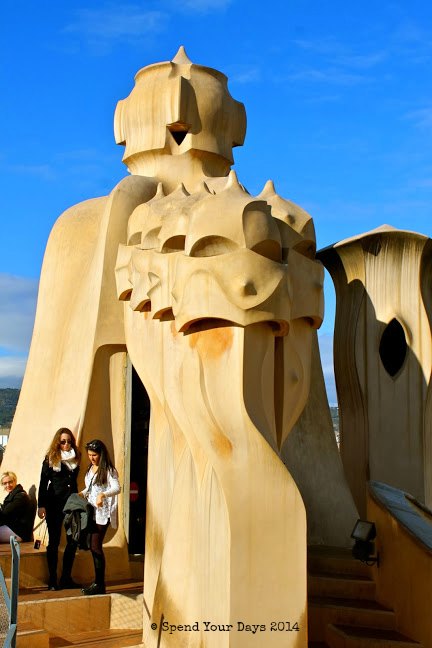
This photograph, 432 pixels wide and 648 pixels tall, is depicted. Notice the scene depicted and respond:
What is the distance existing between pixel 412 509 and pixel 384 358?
2383mm

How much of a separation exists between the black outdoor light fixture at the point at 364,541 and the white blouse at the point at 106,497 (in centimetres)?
213

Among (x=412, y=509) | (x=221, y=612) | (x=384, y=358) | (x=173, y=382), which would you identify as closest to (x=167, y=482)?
(x=173, y=382)

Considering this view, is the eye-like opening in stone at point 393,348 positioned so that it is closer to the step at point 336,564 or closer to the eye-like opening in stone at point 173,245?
the step at point 336,564

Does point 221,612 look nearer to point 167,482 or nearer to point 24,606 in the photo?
point 167,482

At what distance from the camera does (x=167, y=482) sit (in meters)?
6.73

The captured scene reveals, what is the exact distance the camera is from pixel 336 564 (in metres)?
8.15

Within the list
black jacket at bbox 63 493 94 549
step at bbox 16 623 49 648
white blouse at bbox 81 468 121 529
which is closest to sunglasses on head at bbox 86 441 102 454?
white blouse at bbox 81 468 121 529

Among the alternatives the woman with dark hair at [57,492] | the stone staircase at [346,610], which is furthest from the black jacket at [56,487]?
the stone staircase at [346,610]

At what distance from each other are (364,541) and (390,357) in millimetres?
2884

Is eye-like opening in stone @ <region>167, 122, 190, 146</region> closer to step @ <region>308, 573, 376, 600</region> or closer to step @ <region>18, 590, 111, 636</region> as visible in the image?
step @ <region>308, 573, 376, 600</region>

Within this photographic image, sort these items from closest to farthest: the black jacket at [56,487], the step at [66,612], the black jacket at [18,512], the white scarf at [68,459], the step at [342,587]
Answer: the step at [66,612]
the black jacket at [56,487]
the white scarf at [68,459]
the step at [342,587]
the black jacket at [18,512]

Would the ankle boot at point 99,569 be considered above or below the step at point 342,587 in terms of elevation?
above

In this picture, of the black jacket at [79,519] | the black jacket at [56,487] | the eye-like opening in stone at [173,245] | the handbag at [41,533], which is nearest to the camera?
the eye-like opening in stone at [173,245]

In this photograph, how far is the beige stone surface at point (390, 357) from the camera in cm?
973
